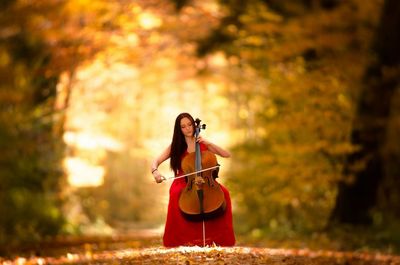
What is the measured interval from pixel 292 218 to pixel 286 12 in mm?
4977

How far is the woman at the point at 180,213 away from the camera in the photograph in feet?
25.5

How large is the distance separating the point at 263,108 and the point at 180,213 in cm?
1361

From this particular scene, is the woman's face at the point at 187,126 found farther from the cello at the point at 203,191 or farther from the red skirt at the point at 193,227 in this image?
the red skirt at the point at 193,227

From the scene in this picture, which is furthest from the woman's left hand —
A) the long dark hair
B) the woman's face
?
the long dark hair

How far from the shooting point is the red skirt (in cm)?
778

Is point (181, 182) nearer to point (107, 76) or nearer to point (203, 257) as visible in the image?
point (203, 257)

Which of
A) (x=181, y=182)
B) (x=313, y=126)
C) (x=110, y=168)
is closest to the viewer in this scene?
(x=181, y=182)

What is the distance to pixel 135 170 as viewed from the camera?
35.9 m

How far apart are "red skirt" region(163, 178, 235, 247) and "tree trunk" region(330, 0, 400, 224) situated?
888 centimetres

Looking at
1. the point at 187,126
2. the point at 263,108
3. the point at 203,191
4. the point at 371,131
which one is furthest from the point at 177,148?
the point at 263,108

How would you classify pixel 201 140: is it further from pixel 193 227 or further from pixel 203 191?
pixel 193 227

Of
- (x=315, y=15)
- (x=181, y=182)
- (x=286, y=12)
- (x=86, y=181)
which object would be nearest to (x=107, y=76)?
(x=86, y=181)

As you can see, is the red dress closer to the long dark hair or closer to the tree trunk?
the long dark hair

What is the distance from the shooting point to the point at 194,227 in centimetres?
782
